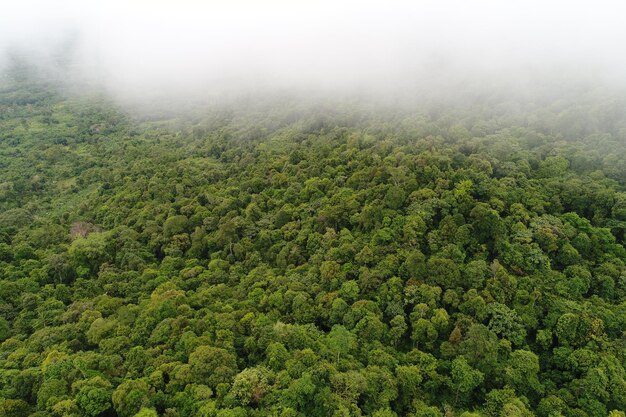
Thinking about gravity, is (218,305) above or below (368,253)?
below

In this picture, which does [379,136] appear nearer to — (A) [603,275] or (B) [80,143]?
(A) [603,275]

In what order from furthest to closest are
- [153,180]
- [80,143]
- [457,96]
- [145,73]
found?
[145,73], [80,143], [457,96], [153,180]

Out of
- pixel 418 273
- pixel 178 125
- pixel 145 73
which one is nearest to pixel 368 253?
pixel 418 273

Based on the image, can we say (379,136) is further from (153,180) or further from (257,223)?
(153,180)

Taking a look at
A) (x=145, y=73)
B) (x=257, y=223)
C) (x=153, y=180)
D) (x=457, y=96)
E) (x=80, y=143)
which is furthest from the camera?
(x=145, y=73)

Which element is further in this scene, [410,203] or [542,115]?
[542,115]

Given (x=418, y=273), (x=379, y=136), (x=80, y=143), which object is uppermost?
(x=379, y=136)
